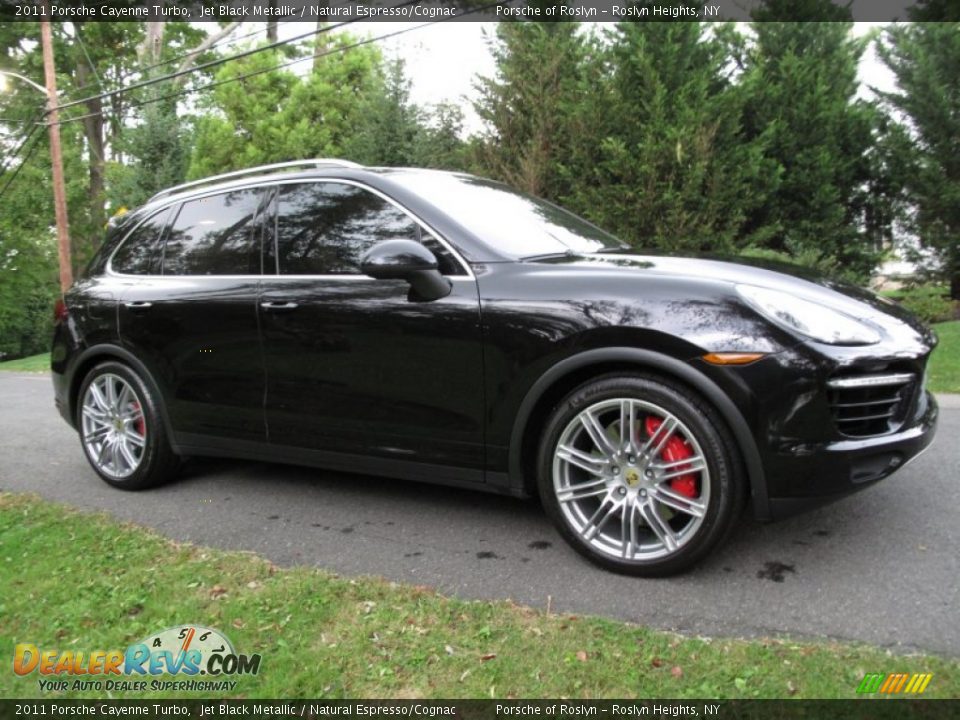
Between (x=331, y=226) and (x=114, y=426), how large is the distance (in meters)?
1.98

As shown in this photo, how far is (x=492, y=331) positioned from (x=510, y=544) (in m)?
0.99

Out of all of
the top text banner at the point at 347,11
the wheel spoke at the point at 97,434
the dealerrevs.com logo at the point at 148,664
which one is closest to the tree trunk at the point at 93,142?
the top text banner at the point at 347,11

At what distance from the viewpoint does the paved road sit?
8.86ft

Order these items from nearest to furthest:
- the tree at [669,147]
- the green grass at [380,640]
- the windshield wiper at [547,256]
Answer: the green grass at [380,640] → the windshield wiper at [547,256] → the tree at [669,147]

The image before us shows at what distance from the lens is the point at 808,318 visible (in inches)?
110

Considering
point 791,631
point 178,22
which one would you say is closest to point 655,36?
point 791,631

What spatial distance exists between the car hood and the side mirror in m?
0.55

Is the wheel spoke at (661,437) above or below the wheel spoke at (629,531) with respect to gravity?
above

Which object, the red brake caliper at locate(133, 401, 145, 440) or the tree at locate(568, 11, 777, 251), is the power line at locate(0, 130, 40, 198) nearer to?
the tree at locate(568, 11, 777, 251)

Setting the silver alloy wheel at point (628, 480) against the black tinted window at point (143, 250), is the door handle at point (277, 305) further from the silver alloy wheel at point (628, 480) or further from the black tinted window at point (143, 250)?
the silver alloy wheel at point (628, 480)

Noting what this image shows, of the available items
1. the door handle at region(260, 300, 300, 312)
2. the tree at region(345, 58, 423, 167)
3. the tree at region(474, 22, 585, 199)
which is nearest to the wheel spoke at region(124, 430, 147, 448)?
the door handle at region(260, 300, 300, 312)

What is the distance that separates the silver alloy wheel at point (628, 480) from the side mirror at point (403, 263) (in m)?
0.88

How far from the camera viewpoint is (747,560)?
313cm

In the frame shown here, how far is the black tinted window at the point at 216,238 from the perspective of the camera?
160 inches
